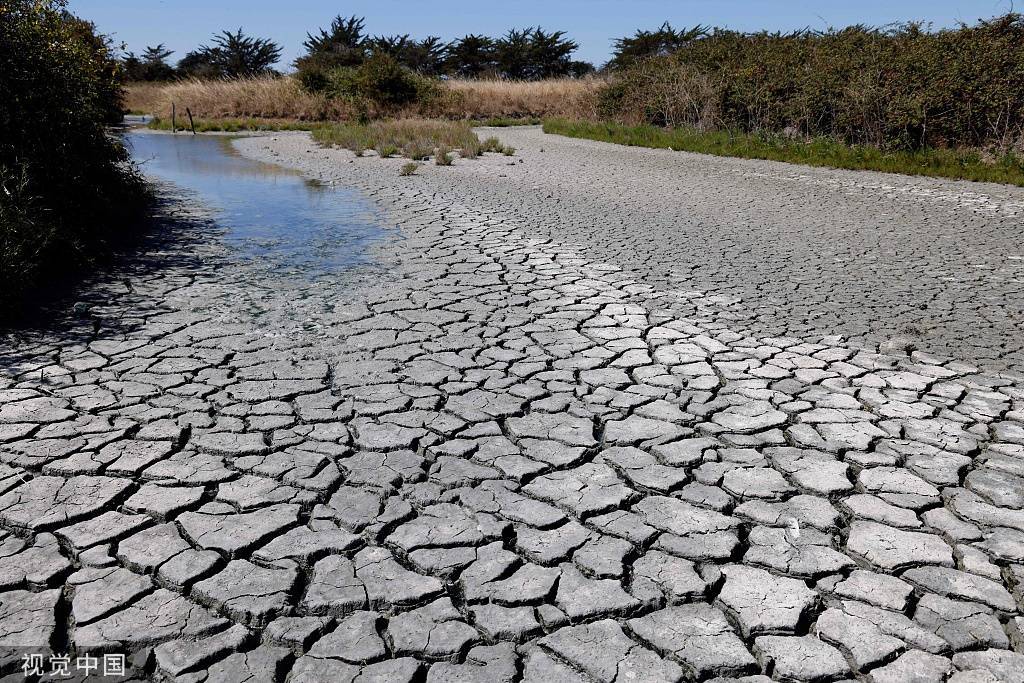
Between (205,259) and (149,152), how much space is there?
13.1 meters

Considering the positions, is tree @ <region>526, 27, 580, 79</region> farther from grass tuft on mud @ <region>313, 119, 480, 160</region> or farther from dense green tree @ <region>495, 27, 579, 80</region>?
grass tuft on mud @ <region>313, 119, 480, 160</region>

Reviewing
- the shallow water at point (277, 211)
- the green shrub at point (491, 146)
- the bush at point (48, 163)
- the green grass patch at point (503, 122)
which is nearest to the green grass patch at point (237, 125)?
the green grass patch at point (503, 122)

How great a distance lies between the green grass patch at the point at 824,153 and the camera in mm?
11633

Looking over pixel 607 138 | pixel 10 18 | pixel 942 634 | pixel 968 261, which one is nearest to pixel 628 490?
pixel 942 634

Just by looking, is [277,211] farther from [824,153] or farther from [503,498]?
[824,153]

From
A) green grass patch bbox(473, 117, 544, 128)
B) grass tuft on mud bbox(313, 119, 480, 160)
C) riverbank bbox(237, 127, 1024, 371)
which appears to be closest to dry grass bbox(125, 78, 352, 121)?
green grass patch bbox(473, 117, 544, 128)

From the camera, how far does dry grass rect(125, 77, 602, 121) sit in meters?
29.4

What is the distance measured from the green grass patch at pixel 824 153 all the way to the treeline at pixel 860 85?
59cm

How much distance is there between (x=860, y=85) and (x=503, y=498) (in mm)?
14050

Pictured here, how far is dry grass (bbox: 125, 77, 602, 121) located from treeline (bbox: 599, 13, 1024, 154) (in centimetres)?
897

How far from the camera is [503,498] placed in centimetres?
307

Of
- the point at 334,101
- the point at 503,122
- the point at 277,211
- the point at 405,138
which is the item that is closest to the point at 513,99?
the point at 503,122

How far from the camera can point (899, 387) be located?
13.3 feet

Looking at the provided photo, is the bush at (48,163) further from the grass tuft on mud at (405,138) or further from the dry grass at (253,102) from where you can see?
the dry grass at (253,102)
